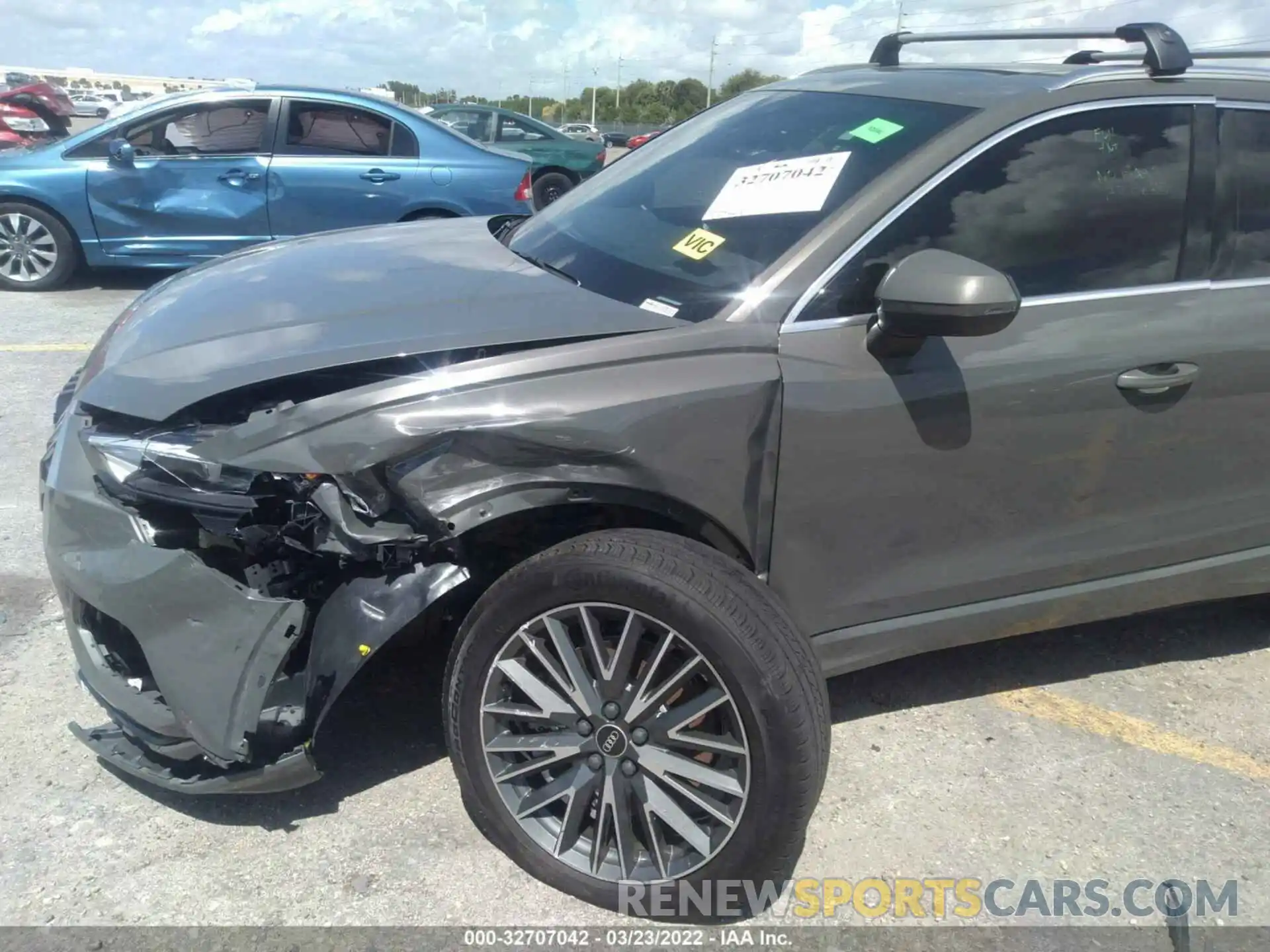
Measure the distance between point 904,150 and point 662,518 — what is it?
1.12 meters

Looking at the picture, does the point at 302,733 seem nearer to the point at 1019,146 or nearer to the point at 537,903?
the point at 537,903

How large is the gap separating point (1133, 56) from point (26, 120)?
11.6 m

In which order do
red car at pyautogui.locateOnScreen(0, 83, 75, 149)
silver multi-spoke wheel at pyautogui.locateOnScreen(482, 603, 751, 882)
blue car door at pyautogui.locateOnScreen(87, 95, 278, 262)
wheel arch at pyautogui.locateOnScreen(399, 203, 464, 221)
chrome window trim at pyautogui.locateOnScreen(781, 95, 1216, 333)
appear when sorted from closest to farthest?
silver multi-spoke wheel at pyautogui.locateOnScreen(482, 603, 751, 882)
chrome window trim at pyautogui.locateOnScreen(781, 95, 1216, 333)
blue car door at pyautogui.locateOnScreen(87, 95, 278, 262)
wheel arch at pyautogui.locateOnScreen(399, 203, 464, 221)
red car at pyautogui.locateOnScreen(0, 83, 75, 149)

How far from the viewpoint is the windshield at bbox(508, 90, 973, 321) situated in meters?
2.62

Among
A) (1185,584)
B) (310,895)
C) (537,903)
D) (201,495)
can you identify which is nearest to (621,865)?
(537,903)

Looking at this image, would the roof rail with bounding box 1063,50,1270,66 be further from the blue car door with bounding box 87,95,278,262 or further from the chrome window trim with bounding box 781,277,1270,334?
the blue car door with bounding box 87,95,278,262

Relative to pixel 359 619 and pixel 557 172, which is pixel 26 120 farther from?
pixel 359 619

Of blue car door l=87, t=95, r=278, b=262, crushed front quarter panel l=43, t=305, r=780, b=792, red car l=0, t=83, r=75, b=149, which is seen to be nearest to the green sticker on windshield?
crushed front quarter panel l=43, t=305, r=780, b=792

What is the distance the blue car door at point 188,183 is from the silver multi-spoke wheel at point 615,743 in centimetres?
638

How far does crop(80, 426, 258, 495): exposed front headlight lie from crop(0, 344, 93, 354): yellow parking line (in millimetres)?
4372

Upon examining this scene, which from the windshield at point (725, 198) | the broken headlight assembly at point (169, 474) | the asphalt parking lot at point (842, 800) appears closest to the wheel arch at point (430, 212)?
the windshield at point (725, 198)

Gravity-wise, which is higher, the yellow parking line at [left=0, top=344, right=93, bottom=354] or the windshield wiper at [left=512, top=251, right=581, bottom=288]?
the windshield wiper at [left=512, top=251, right=581, bottom=288]

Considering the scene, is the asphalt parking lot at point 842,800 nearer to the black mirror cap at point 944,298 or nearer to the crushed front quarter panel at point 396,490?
the crushed front quarter panel at point 396,490

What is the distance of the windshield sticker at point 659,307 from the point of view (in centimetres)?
254
